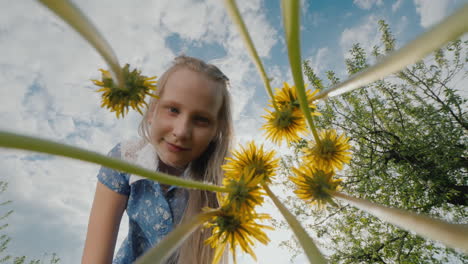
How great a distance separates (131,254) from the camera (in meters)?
1.22

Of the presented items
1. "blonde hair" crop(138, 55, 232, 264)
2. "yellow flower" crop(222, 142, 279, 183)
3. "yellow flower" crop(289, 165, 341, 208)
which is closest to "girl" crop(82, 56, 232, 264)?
"blonde hair" crop(138, 55, 232, 264)

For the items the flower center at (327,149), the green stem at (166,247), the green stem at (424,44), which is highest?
the flower center at (327,149)

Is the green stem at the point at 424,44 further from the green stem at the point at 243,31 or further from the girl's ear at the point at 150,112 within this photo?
the girl's ear at the point at 150,112

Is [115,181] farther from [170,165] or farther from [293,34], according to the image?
[293,34]

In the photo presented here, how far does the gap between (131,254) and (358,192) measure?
3.04 metres

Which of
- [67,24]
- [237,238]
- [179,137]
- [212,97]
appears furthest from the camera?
[212,97]

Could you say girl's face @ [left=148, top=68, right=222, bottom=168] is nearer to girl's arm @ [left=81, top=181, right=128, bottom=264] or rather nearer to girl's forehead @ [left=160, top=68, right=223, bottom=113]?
girl's forehead @ [left=160, top=68, right=223, bottom=113]

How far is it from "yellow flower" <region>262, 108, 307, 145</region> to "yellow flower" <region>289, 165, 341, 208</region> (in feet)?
0.24

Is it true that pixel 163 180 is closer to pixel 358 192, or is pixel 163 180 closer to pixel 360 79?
pixel 360 79

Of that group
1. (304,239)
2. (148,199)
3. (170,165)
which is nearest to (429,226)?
(304,239)

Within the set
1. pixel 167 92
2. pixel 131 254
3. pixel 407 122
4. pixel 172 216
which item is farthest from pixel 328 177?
pixel 407 122

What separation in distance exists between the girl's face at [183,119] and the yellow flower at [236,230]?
0.56 metres

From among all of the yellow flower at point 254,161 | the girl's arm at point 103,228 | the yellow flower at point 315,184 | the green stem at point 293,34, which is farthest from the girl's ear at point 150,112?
the green stem at point 293,34

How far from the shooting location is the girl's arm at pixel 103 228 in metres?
1.00
